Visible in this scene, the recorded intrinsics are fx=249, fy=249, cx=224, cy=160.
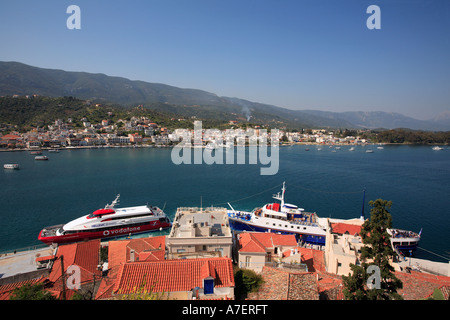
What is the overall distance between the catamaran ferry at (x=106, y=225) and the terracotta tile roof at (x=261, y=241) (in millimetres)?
7746

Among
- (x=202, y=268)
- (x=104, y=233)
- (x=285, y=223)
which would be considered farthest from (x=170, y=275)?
(x=104, y=233)

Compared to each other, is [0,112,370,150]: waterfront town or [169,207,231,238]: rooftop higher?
[0,112,370,150]: waterfront town

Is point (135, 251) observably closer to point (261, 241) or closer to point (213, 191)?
point (261, 241)

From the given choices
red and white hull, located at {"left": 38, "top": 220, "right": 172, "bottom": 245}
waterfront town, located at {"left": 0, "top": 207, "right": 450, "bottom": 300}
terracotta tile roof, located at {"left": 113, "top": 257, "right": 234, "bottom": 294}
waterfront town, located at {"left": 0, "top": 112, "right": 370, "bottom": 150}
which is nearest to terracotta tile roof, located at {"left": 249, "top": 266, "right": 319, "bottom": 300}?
waterfront town, located at {"left": 0, "top": 207, "right": 450, "bottom": 300}

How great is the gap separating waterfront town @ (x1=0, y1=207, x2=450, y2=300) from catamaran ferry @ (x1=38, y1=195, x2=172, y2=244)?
2436 mm

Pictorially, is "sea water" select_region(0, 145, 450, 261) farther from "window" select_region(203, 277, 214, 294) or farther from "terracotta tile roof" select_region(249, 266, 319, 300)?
"window" select_region(203, 277, 214, 294)

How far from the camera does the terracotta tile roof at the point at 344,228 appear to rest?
11.5m

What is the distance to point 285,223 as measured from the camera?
538 inches

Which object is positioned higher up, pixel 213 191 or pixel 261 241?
pixel 261 241

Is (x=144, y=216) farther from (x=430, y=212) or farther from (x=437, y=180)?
(x=437, y=180)

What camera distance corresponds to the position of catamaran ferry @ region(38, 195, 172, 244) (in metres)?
13.3

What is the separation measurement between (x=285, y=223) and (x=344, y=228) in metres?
3.07

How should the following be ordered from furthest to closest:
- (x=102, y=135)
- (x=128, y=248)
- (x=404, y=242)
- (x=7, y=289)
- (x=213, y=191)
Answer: (x=102, y=135)
(x=213, y=191)
(x=404, y=242)
(x=128, y=248)
(x=7, y=289)
